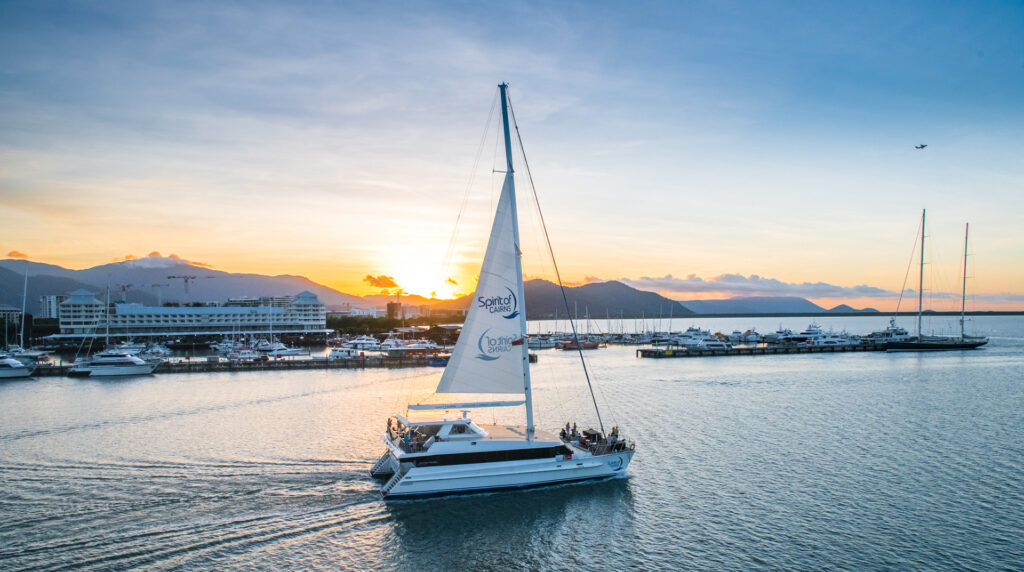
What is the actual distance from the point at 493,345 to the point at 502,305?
172cm

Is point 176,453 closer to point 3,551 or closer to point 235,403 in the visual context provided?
point 3,551

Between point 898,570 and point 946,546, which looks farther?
point 946,546

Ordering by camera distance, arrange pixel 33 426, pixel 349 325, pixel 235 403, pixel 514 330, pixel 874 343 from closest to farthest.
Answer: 1. pixel 514 330
2. pixel 33 426
3. pixel 235 403
4. pixel 874 343
5. pixel 349 325

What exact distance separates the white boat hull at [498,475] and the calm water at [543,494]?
0.55 metres

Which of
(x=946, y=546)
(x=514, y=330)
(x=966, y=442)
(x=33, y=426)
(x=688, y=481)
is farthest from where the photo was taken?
(x=33, y=426)

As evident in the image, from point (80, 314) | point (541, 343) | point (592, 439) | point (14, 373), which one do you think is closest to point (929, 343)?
point (541, 343)

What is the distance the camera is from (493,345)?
24672mm

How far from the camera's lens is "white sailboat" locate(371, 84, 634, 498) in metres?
23.7

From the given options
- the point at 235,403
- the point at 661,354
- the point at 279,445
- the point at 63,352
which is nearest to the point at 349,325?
the point at 63,352

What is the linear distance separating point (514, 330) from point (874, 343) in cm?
10094

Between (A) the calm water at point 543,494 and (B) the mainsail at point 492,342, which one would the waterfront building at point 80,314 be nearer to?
(A) the calm water at point 543,494

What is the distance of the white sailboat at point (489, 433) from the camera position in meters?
23.7

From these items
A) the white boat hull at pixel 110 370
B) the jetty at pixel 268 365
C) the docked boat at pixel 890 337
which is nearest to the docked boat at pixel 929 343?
the docked boat at pixel 890 337

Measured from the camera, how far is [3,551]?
61.0 ft
